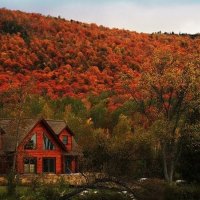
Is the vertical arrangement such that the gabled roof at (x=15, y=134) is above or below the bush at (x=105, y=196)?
above

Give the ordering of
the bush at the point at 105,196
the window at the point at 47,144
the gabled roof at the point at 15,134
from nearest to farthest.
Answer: the bush at the point at 105,196, the gabled roof at the point at 15,134, the window at the point at 47,144

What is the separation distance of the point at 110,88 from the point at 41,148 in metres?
44.9

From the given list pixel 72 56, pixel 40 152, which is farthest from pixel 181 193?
pixel 72 56

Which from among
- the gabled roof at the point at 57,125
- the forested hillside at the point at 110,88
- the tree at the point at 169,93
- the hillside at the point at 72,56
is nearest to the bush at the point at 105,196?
the forested hillside at the point at 110,88

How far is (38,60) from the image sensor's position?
111562 mm

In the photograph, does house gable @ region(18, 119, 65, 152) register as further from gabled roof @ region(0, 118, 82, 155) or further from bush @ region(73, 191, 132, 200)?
bush @ region(73, 191, 132, 200)

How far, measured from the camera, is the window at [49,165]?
6209 cm

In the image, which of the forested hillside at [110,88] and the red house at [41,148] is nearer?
the forested hillside at [110,88]

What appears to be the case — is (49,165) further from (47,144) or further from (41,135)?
(41,135)

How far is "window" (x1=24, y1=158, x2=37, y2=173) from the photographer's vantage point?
195ft

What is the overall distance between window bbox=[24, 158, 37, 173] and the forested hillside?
561cm

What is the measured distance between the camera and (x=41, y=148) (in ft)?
203

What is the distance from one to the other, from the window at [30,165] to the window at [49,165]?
167cm

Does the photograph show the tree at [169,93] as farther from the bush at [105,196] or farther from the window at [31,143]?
the bush at [105,196]
